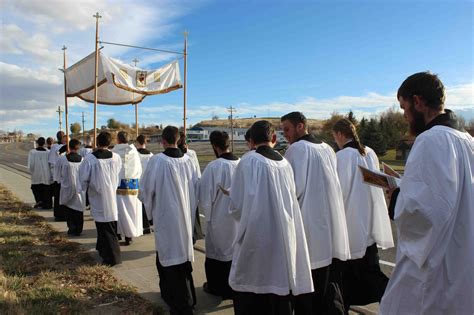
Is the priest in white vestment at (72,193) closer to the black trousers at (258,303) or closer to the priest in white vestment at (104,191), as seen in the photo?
the priest in white vestment at (104,191)

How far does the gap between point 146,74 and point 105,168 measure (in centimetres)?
369

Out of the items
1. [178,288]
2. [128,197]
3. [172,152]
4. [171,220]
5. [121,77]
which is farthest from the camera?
[121,77]

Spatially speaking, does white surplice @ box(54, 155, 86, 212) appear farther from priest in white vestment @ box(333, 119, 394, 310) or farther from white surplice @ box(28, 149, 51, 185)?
priest in white vestment @ box(333, 119, 394, 310)

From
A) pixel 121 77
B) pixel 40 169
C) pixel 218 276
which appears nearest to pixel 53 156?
pixel 40 169

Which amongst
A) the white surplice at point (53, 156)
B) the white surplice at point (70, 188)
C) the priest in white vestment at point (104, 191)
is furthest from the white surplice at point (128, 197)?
the white surplice at point (53, 156)

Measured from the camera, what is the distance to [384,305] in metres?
2.62

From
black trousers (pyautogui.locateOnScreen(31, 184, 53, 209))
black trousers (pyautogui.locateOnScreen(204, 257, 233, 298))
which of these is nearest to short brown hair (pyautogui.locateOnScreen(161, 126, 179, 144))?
black trousers (pyautogui.locateOnScreen(204, 257, 233, 298))

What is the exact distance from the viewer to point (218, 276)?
513cm

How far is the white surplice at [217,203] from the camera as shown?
17.0ft

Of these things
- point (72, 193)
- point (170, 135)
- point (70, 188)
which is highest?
point (170, 135)

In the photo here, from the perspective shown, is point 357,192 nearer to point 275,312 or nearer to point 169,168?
point 275,312

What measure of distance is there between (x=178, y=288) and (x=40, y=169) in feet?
30.8

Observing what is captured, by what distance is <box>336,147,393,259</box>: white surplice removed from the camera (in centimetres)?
451

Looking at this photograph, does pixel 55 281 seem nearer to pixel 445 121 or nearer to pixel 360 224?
pixel 360 224
